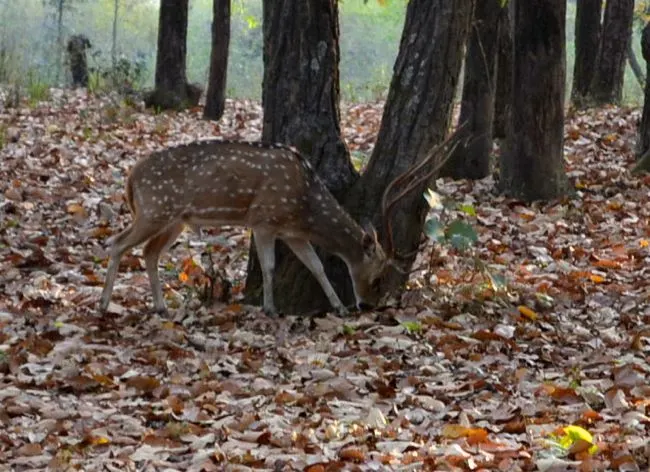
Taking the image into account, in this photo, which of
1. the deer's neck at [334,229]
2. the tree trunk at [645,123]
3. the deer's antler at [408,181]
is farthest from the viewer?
the tree trunk at [645,123]

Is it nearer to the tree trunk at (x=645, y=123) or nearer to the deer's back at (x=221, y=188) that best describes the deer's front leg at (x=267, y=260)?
the deer's back at (x=221, y=188)

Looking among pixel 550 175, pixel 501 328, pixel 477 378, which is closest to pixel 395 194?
pixel 501 328

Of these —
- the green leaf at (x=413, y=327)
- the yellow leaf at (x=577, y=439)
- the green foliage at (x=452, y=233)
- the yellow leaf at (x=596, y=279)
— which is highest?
the green foliage at (x=452, y=233)

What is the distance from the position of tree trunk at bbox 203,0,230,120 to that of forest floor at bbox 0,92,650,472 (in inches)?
251

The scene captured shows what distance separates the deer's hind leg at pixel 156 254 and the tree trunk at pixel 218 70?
1024cm

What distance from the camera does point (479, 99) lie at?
547 inches

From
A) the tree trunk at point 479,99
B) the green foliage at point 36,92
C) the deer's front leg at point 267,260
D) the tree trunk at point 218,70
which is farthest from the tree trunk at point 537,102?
the green foliage at point 36,92

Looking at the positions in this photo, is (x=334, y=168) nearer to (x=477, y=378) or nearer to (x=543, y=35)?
(x=477, y=378)

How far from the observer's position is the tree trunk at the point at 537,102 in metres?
12.9

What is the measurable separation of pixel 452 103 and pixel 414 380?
8.49 feet

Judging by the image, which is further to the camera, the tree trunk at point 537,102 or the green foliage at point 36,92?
the green foliage at point 36,92

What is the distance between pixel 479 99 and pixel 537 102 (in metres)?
1.03

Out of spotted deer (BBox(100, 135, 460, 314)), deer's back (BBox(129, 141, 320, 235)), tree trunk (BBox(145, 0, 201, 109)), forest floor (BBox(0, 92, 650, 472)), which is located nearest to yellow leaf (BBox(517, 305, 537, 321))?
forest floor (BBox(0, 92, 650, 472))

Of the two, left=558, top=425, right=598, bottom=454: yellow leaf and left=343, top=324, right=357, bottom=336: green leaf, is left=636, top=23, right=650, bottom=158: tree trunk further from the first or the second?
left=558, top=425, right=598, bottom=454: yellow leaf
